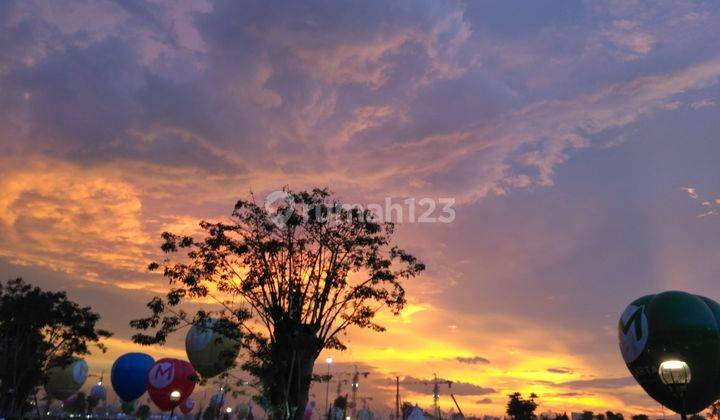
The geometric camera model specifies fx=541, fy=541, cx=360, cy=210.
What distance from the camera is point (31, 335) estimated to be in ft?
131

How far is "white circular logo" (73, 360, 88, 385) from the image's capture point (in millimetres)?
58531

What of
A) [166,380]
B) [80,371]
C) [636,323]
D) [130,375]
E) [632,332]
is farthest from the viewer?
[80,371]

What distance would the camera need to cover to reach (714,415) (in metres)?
98.1

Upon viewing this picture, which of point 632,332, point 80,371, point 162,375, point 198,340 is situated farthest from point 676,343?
point 80,371

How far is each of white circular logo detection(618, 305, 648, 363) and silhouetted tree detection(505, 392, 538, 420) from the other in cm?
4674

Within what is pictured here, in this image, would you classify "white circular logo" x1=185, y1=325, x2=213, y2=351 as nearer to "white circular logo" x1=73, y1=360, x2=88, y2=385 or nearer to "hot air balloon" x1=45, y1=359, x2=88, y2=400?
"hot air balloon" x1=45, y1=359, x2=88, y2=400

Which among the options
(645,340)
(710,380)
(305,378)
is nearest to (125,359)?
(305,378)

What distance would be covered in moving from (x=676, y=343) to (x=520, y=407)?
52.1m

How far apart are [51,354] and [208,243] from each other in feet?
89.1

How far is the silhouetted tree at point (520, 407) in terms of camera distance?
8388 centimetres

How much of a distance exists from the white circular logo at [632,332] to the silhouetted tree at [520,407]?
153 feet

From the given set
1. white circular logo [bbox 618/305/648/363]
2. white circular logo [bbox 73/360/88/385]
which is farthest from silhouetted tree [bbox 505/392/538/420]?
white circular logo [bbox 73/360/88/385]

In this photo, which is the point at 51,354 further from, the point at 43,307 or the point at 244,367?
the point at 244,367

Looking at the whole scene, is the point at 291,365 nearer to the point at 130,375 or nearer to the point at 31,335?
the point at 31,335
